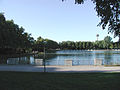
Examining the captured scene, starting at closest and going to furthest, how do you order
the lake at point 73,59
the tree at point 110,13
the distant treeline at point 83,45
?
1. the tree at point 110,13
2. the lake at point 73,59
3. the distant treeline at point 83,45

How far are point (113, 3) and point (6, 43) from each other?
1702 inches

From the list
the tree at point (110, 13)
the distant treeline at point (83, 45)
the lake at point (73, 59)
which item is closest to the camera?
the tree at point (110, 13)

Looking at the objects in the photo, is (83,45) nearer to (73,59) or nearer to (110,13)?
(73,59)

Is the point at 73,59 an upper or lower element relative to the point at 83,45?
lower

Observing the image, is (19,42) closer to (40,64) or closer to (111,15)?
(40,64)

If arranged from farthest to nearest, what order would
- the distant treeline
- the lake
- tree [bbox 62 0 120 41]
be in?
the distant treeline → the lake → tree [bbox 62 0 120 41]

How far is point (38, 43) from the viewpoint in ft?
326

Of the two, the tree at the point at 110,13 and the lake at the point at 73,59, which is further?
the lake at the point at 73,59
